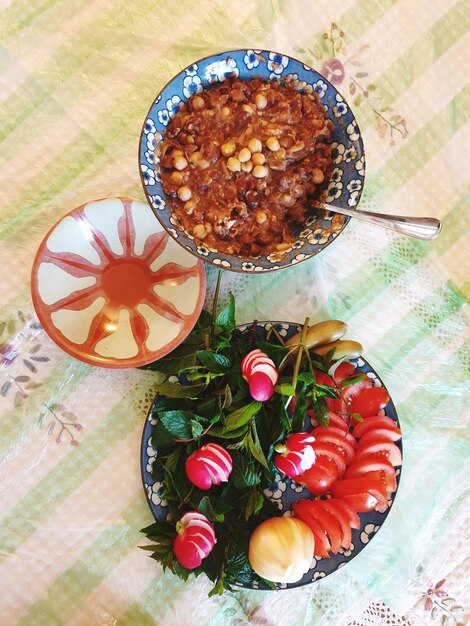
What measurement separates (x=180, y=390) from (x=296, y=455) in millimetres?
255

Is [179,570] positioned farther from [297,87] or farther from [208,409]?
[297,87]

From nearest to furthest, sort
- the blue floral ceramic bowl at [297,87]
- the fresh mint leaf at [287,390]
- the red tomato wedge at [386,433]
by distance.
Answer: the blue floral ceramic bowl at [297,87]
the fresh mint leaf at [287,390]
the red tomato wedge at [386,433]

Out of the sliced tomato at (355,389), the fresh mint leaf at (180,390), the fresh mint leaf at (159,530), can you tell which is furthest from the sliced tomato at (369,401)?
the fresh mint leaf at (159,530)

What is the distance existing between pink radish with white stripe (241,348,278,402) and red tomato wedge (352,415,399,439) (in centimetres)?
24

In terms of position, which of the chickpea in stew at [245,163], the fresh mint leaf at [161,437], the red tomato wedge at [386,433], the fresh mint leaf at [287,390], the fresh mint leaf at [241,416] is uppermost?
the chickpea in stew at [245,163]

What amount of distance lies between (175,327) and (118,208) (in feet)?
0.88

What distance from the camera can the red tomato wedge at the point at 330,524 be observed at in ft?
3.93

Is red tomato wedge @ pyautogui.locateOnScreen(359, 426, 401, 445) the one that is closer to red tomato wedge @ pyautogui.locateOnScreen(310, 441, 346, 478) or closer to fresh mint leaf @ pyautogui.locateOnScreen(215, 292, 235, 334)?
red tomato wedge @ pyautogui.locateOnScreen(310, 441, 346, 478)

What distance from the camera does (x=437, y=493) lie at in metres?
1.37

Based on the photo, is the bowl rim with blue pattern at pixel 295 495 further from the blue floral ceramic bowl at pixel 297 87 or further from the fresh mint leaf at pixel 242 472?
the blue floral ceramic bowl at pixel 297 87

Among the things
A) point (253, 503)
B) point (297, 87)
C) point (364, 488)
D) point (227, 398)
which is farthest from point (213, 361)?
point (297, 87)

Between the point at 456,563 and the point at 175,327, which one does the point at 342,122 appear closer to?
the point at 175,327

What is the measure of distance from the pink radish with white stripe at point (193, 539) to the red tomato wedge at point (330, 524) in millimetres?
210

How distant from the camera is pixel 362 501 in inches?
47.6
